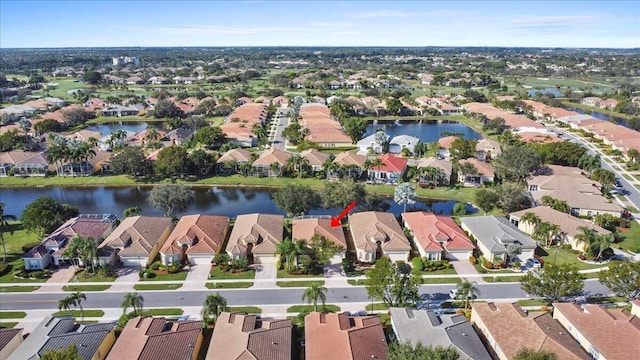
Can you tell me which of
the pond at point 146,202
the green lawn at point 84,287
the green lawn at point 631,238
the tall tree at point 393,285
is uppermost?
the tall tree at point 393,285

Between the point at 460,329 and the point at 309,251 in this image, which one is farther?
the point at 309,251

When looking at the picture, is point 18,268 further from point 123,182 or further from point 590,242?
point 590,242

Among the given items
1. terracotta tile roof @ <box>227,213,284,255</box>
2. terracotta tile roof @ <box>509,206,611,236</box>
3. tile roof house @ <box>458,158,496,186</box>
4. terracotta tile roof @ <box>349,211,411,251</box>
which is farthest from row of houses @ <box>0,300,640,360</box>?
tile roof house @ <box>458,158,496,186</box>

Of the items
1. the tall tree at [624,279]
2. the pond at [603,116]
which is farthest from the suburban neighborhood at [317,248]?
the pond at [603,116]

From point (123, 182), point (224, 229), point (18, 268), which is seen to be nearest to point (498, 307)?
point (224, 229)

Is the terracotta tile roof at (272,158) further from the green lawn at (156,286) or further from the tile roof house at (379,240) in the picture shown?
the green lawn at (156,286)

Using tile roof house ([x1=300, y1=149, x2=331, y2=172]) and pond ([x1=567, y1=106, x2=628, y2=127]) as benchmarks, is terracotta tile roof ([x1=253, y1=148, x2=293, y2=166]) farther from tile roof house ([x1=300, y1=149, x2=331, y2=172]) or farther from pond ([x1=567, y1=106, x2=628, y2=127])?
pond ([x1=567, y1=106, x2=628, y2=127])

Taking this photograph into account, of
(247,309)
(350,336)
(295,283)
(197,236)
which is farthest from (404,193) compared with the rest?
(350,336)
